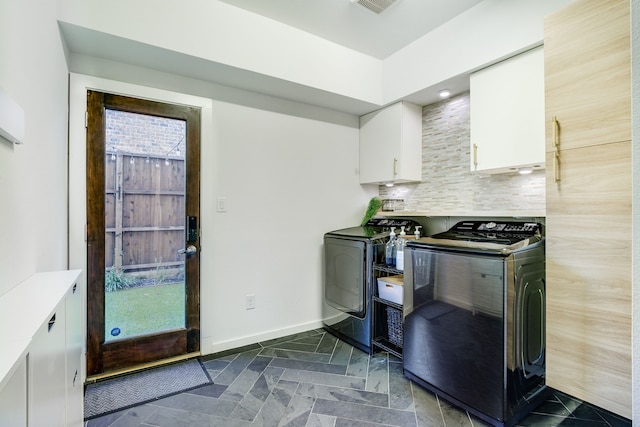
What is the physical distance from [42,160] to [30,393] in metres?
1.29

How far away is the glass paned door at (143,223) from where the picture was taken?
217 cm

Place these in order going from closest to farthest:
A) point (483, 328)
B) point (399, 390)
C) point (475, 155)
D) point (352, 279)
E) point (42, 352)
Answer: point (42, 352), point (483, 328), point (399, 390), point (475, 155), point (352, 279)

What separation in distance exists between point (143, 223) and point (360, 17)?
225cm

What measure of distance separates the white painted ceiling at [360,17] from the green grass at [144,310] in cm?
219

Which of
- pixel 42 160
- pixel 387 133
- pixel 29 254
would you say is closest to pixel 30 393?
pixel 29 254

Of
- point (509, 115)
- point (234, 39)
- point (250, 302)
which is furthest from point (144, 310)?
point (509, 115)

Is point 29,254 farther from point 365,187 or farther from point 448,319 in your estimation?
point 365,187

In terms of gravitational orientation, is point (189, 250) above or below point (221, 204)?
below

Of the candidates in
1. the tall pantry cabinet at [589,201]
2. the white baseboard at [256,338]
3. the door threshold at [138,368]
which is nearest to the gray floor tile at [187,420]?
the door threshold at [138,368]

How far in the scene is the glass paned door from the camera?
2170 millimetres

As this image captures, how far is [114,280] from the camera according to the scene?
2.19m

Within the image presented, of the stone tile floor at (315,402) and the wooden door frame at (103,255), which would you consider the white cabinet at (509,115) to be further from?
the wooden door frame at (103,255)

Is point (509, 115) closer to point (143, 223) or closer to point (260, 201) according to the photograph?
point (260, 201)

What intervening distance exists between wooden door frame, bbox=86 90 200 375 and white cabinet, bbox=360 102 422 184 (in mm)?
1729
